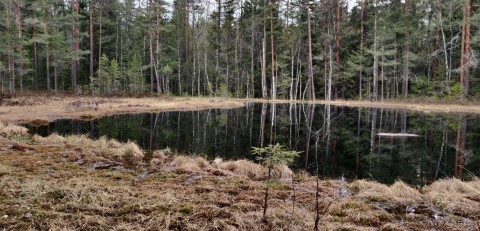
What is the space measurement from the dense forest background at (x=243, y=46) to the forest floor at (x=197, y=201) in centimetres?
3064

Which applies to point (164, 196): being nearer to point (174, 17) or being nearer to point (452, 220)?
point (452, 220)

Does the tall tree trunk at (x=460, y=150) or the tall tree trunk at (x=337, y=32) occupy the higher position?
the tall tree trunk at (x=337, y=32)

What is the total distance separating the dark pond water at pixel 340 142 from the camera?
867 cm

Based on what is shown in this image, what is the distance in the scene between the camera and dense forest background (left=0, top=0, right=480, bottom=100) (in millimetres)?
35844

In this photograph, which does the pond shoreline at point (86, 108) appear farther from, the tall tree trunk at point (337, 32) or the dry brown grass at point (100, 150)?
the tall tree trunk at point (337, 32)

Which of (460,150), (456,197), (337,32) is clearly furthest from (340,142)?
(337,32)

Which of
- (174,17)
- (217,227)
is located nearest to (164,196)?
(217,227)

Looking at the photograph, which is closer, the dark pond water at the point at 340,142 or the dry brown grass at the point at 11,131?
the dark pond water at the point at 340,142

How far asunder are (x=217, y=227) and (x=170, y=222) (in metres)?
0.58

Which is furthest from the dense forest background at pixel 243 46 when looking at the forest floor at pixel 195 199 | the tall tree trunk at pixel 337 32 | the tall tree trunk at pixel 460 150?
the forest floor at pixel 195 199

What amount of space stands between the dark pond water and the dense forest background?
65.5 ft

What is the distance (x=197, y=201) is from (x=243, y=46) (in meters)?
43.2

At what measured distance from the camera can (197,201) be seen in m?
4.70

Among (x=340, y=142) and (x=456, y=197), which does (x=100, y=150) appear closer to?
(x=456, y=197)
